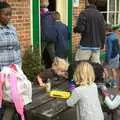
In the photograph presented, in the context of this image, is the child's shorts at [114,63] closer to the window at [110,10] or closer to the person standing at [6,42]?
the window at [110,10]

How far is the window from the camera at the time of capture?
11.2 metres

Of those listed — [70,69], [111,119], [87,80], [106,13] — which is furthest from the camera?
[106,13]

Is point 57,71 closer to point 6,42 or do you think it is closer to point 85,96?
point 6,42

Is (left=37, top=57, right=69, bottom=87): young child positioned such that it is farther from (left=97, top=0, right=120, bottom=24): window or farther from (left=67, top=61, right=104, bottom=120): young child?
(left=97, top=0, right=120, bottom=24): window

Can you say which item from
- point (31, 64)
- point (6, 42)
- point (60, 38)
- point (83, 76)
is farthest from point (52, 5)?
point (83, 76)

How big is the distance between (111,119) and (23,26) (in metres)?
2.75

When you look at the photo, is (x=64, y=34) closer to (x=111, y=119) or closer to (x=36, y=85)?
(x=36, y=85)

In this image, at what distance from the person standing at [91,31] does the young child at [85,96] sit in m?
3.18

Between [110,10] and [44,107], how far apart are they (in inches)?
266

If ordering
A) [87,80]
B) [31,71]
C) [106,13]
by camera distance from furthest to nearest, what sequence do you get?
[106,13]
[31,71]
[87,80]

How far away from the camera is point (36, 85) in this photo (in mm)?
6590

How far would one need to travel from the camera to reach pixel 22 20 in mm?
7590

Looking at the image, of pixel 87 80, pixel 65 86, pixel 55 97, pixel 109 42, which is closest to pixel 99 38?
pixel 109 42

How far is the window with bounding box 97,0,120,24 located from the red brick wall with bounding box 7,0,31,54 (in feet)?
11.7
